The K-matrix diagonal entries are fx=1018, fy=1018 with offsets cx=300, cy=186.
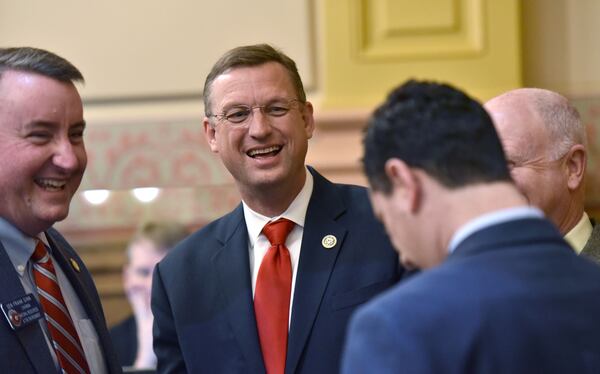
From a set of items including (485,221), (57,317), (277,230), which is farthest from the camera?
(277,230)

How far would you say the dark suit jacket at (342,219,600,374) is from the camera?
1432 millimetres

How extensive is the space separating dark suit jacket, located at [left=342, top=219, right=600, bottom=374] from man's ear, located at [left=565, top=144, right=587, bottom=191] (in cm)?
111

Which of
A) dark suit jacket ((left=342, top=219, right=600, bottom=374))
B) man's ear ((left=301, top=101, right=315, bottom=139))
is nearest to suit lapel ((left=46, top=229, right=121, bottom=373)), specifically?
man's ear ((left=301, top=101, right=315, bottom=139))

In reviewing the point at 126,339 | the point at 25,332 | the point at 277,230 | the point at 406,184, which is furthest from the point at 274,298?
the point at 126,339

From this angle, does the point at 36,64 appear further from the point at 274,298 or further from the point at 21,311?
the point at 274,298

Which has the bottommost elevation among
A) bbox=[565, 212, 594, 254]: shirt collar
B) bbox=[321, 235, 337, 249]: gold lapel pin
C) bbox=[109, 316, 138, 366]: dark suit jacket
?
bbox=[109, 316, 138, 366]: dark suit jacket

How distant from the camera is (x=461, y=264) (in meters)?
1.50

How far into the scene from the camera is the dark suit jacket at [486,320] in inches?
56.4

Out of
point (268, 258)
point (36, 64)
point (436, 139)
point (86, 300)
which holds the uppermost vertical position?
point (36, 64)

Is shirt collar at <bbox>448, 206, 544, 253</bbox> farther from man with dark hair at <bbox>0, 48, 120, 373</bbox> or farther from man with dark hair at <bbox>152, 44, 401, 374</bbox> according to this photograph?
man with dark hair at <bbox>0, 48, 120, 373</bbox>

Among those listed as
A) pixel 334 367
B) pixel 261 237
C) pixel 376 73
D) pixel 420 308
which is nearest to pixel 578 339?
pixel 420 308

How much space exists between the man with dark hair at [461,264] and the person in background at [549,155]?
94 cm

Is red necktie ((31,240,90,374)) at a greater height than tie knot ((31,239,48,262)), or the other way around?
tie knot ((31,239,48,262))

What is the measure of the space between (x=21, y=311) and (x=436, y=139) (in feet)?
3.90
